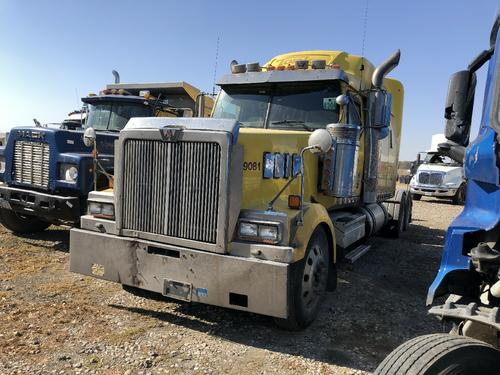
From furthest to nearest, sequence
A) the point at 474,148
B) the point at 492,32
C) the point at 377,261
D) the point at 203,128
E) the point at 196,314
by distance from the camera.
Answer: the point at 377,261 → the point at 196,314 → the point at 203,128 → the point at 492,32 → the point at 474,148

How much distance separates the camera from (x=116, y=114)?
827 cm

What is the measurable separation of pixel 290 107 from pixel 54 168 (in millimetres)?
3718

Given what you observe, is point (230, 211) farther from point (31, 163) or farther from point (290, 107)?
point (31, 163)

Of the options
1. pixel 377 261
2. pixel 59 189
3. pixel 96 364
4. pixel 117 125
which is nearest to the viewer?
pixel 96 364

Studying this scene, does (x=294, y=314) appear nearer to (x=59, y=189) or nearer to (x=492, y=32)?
(x=492, y=32)

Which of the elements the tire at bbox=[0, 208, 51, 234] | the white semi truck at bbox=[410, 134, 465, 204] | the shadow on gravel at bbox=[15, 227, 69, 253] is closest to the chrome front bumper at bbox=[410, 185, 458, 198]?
the white semi truck at bbox=[410, 134, 465, 204]

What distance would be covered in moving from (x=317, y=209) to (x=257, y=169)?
74 cm

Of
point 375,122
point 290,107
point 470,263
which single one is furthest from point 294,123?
point 470,263

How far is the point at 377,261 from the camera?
7543mm

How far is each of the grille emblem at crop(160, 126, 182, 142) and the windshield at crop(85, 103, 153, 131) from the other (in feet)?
14.0

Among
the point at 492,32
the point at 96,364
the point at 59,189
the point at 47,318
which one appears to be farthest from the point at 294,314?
the point at 59,189

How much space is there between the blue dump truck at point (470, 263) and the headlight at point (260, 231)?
1492 millimetres

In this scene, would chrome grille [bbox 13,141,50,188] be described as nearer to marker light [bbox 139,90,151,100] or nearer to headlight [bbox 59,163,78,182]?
headlight [bbox 59,163,78,182]

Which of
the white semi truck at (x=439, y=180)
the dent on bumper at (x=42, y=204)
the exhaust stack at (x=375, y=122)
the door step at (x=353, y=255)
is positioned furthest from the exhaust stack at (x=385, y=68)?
the white semi truck at (x=439, y=180)
